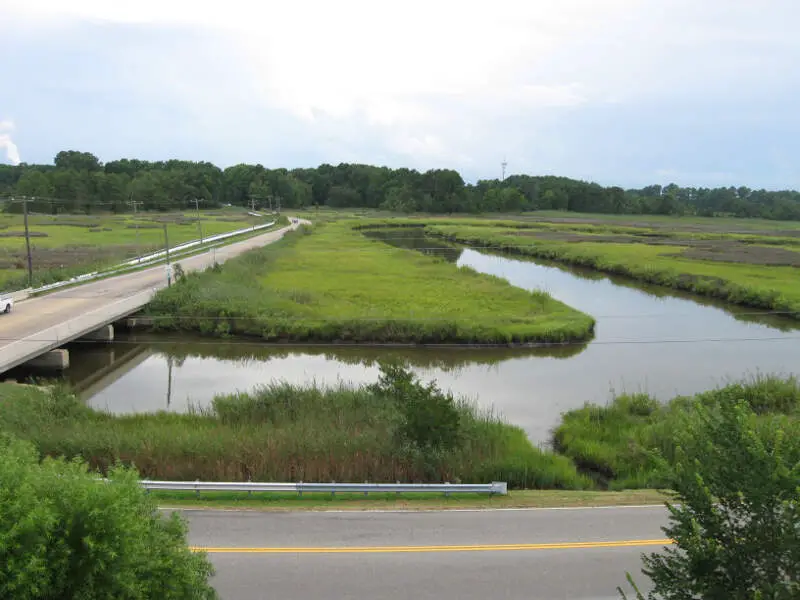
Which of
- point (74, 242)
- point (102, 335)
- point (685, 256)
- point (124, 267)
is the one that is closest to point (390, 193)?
point (74, 242)

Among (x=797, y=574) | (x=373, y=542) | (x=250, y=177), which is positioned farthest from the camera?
(x=250, y=177)

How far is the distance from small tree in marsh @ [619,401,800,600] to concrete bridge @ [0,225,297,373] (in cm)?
2558

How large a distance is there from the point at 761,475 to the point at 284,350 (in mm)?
28732

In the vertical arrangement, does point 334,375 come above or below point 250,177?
below

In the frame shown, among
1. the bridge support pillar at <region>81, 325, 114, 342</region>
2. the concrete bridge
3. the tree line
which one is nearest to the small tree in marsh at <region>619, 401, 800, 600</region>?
the concrete bridge

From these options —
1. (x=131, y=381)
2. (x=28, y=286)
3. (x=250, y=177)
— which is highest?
(x=250, y=177)

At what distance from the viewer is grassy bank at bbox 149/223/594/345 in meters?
34.2

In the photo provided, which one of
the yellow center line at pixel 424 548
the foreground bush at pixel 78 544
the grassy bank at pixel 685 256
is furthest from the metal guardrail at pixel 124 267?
the grassy bank at pixel 685 256

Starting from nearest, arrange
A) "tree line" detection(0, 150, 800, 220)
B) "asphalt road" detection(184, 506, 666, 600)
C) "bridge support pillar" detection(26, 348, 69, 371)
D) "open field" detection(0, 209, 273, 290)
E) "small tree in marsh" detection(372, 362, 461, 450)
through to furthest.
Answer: "asphalt road" detection(184, 506, 666, 600)
"small tree in marsh" detection(372, 362, 461, 450)
"bridge support pillar" detection(26, 348, 69, 371)
"open field" detection(0, 209, 273, 290)
"tree line" detection(0, 150, 800, 220)

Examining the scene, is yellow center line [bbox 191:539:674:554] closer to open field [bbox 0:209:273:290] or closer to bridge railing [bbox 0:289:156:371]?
bridge railing [bbox 0:289:156:371]

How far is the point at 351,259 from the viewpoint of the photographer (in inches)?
2675

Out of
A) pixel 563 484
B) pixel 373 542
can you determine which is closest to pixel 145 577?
pixel 373 542

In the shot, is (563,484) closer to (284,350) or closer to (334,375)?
→ (334,375)

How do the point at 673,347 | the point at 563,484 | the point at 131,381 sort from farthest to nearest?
the point at 673,347
the point at 131,381
the point at 563,484
